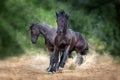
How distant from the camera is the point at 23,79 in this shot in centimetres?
851

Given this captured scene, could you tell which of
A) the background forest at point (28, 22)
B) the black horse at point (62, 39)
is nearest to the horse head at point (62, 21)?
the black horse at point (62, 39)

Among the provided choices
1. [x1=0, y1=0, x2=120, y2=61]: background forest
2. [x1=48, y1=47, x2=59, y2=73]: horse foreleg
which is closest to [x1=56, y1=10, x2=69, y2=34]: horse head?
[x1=48, y1=47, x2=59, y2=73]: horse foreleg

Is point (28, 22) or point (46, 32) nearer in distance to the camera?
point (46, 32)

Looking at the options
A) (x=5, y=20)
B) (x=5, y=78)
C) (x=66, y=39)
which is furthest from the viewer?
(x=5, y=20)

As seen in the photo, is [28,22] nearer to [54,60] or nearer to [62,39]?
[54,60]

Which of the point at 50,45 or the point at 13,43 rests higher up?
the point at 50,45

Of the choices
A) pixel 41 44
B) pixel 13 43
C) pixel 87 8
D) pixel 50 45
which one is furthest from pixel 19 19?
pixel 87 8

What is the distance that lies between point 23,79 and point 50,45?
3137mm

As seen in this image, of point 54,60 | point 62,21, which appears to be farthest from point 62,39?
point 54,60

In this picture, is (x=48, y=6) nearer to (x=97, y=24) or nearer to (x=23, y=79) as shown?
(x=97, y=24)

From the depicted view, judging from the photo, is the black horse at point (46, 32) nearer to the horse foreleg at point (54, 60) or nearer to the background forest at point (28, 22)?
the horse foreleg at point (54, 60)

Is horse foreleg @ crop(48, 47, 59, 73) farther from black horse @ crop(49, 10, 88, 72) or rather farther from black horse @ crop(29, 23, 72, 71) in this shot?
black horse @ crop(29, 23, 72, 71)

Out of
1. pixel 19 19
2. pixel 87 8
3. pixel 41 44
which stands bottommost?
pixel 41 44

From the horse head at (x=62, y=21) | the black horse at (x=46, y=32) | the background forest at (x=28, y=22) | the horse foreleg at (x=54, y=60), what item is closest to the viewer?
the horse head at (x=62, y=21)
